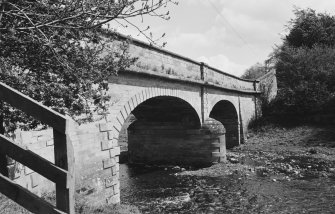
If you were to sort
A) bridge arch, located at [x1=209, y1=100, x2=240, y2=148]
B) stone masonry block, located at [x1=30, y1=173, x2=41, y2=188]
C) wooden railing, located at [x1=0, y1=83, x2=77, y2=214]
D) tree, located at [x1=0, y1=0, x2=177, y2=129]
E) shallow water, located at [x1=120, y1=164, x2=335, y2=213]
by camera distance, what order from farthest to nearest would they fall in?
bridge arch, located at [x1=209, y1=100, x2=240, y2=148]
shallow water, located at [x1=120, y1=164, x2=335, y2=213]
stone masonry block, located at [x1=30, y1=173, x2=41, y2=188]
tree, located at [x1=0, y1=0, x2=177, y2=129]
wooden railing, located at [x1=0, y1=83, x2=77, y2=214]

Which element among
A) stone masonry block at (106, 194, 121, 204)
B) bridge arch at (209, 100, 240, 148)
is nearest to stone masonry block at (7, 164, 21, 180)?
stone masonry block at (106, 194, 121, 204)

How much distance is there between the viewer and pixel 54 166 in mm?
2186

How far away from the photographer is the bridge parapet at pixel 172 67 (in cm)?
1105

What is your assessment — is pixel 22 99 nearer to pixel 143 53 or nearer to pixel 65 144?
pixel 65 144

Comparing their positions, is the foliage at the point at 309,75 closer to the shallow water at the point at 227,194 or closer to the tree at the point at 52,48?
the shallow water at the point at 227,194

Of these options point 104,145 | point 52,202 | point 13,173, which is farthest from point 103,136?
point 13,173

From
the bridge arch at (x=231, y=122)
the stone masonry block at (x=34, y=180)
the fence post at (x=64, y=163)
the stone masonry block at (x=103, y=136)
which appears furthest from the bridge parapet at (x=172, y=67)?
the fence post at (x=64, y=163)

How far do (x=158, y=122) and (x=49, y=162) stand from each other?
1652cm

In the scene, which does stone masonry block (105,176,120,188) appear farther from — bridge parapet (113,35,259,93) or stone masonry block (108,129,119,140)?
bridge parapet (113,35,259,93)

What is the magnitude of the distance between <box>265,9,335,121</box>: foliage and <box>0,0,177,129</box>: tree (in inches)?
874

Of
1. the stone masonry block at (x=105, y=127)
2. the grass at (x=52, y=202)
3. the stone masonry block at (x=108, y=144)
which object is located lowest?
the grass at (x=52, y=202)

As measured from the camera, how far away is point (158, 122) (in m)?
18.7

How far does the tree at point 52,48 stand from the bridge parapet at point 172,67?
3396mm

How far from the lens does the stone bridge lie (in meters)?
Result: 8.19
